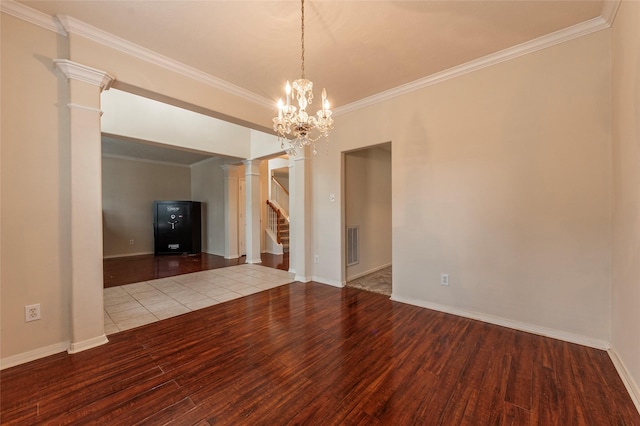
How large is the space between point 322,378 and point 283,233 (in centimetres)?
625

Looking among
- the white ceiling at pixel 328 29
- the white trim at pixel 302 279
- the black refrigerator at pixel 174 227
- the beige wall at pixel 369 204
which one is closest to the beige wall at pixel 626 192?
the white ceiling at pixel 328 29

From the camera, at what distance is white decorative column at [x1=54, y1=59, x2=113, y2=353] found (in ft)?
7.09

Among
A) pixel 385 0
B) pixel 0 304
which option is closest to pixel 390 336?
pixel 385 0

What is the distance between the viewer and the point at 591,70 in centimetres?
221

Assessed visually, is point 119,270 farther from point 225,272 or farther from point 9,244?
point 9,244

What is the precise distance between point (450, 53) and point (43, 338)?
15.1 feet

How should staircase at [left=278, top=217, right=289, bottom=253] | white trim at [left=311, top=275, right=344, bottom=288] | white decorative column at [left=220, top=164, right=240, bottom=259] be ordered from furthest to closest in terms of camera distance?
staircase at [left=278, top=217, right=289, bottom=253] < white decorative column at [left=220, top=164, right=240, bottom=259] < white trim at [left=311, top=275, right=344, bottom=288]

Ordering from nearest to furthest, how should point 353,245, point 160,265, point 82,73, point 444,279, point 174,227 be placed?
point 82,73 → point 444,279 → point 353,245 → point 160,265 → point 174,227

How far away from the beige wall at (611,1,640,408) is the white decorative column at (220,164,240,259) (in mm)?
6636

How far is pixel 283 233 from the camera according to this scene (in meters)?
7.91

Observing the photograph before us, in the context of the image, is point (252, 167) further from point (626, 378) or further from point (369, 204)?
point (626, 378)

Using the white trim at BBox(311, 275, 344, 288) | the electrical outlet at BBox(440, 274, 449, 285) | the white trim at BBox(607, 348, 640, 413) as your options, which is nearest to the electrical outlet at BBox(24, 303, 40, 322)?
the white trim at BBox(311, 275, 344, 288)

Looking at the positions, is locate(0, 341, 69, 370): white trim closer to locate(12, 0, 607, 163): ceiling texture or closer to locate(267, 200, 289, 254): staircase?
locate(12, 0, 607, 163): ceiling texture

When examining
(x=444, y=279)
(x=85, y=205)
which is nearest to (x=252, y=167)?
(x=85, y=205)
